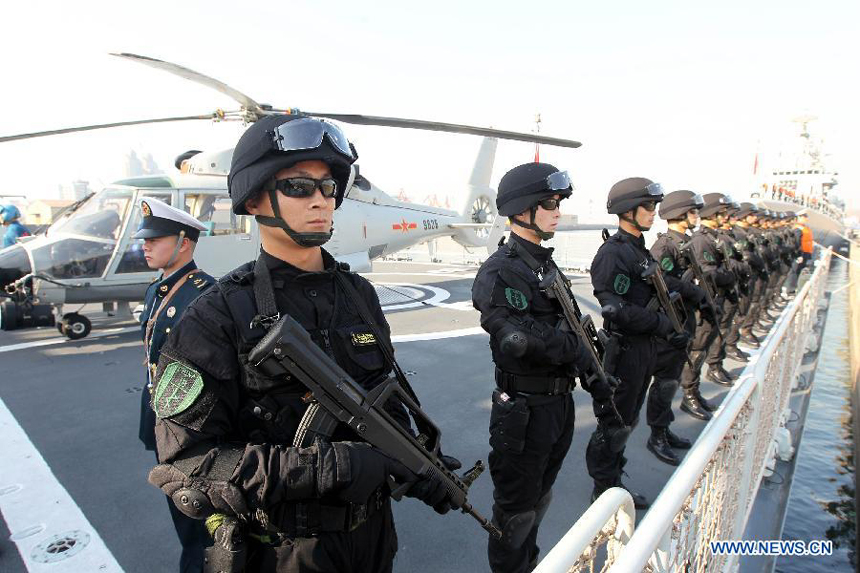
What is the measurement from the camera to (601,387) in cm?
259

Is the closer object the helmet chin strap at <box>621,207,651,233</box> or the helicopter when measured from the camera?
the helmet chin strap at <box>621,207,651,233</box>

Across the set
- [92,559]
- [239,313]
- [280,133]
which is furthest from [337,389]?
[92,559]

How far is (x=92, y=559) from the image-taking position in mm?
2289

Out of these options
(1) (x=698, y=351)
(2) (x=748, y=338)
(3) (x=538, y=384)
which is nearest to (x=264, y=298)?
(3) (x=538, y=384)

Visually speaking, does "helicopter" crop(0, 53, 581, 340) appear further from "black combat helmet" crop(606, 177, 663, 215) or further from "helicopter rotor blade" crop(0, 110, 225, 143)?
"black combat helmet" crop(606, 177, 663, 215)

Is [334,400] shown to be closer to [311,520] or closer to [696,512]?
[311,520]

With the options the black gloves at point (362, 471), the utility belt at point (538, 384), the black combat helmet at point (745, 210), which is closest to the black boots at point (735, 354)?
the black combat helmet at point (745, 210)

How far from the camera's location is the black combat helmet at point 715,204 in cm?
578

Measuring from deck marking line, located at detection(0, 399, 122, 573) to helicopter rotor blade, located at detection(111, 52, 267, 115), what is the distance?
3292mm

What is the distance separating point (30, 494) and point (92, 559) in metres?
0.94

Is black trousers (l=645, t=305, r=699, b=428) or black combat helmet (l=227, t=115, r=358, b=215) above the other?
black combat helmet (l=227, t=115, r=358, b=215)

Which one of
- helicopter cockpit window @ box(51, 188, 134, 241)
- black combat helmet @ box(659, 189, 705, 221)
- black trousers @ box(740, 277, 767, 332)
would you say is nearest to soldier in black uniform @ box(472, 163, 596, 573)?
black combat helmet @ box(659, 189, 705, 221)

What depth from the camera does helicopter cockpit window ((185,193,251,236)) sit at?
689cm

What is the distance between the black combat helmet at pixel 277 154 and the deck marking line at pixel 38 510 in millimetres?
2101
